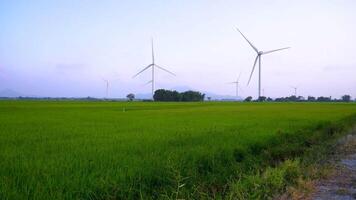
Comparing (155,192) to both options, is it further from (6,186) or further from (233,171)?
(233,171)

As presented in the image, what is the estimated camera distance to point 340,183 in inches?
310

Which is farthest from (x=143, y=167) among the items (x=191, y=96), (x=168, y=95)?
(x=191, y=96)

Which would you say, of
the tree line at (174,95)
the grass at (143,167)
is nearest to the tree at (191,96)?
the tree line at (174,95)

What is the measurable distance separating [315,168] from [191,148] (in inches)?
125

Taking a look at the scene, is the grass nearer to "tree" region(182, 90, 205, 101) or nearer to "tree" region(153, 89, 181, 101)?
"tree" region(153, 89, 181, 101)

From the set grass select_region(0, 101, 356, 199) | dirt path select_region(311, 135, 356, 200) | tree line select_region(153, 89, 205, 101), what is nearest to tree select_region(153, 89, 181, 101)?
tree line select_region(153, 89, 205, 101)

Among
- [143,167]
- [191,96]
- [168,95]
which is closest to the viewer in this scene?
[143,167]

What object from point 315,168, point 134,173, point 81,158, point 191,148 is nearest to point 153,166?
point 134,173

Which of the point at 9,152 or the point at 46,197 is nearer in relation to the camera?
the point at 46,197

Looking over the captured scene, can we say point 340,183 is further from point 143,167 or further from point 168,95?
point 168,95

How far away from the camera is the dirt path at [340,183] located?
22.5 feet

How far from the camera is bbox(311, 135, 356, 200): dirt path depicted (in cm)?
685

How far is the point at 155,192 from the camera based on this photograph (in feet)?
22.6

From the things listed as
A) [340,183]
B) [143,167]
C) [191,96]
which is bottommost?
[340,183]
